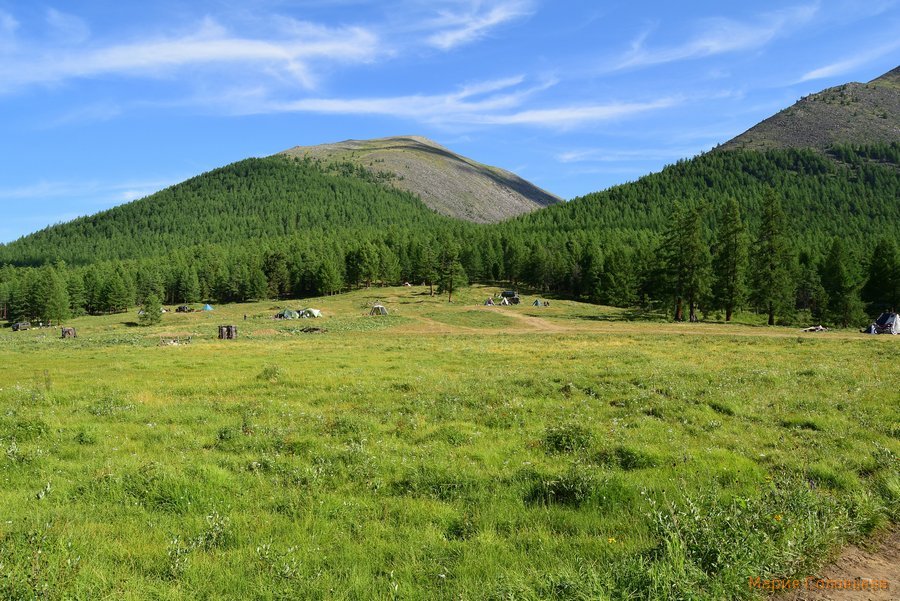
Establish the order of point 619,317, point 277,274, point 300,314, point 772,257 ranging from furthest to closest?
1. point 277,274
2. point 300,314
3. point 619,317
4. point 772,257

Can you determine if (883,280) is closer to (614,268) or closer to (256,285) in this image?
(614,268)

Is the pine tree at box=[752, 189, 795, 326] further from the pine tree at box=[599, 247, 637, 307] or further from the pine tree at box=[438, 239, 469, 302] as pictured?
the pine tree at box=[438, 239, 469, 302]

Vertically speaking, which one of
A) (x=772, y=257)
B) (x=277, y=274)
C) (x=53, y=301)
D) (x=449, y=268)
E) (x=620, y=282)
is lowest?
(x=53, y=301)

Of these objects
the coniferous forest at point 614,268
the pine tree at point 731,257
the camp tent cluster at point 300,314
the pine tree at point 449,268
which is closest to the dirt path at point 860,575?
the coniferous forest at point 614,268

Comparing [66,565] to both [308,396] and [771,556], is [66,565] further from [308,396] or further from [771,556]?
[308,396]

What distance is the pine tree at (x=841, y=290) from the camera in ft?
251

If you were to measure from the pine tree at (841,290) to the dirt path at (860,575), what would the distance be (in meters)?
93.2

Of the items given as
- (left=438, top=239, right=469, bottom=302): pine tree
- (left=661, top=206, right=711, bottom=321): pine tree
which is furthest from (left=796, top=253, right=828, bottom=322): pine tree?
(left=438, top=239, right=469, bottom=302): pine tree

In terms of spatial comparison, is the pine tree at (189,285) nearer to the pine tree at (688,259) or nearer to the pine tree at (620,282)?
the pine tree at (620,282)

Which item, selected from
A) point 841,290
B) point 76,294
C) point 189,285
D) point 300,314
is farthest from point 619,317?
point 76,294

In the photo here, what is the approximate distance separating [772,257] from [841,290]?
32.8 meters

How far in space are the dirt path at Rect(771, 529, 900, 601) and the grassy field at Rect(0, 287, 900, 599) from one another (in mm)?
195

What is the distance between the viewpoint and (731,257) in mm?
66125

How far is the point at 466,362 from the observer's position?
28.0m
